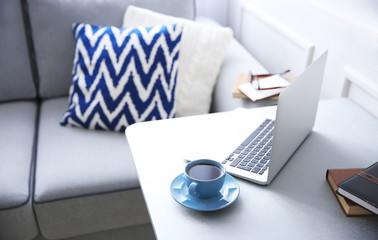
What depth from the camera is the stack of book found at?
2.55ft

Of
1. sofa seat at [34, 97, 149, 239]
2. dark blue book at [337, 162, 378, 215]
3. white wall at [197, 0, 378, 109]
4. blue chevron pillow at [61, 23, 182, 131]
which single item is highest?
white wall at [197, 0, 378, 109]

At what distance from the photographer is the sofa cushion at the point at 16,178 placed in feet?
4.17

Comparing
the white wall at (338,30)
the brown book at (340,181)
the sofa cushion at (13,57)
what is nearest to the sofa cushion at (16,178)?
the sofa cushion at (13,57)

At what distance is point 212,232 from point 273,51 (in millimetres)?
1224

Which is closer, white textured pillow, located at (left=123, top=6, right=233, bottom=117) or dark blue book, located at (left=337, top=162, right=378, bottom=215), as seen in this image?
dark blue book, located at (left=337, top=162, right=378, bottom=215)

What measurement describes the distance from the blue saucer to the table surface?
0.05ft

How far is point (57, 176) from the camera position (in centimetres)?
132

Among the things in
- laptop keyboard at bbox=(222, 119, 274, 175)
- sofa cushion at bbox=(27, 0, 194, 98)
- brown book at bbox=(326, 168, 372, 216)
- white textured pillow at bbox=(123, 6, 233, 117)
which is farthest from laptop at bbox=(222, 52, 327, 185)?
sofa cushion at bbox=(27, 0, 194, 98)

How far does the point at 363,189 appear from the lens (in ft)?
2.62

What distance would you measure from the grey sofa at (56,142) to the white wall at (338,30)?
268mm

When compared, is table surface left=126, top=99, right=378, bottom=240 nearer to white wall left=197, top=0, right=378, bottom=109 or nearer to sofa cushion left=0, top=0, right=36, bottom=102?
white wall left=197, top=0, right=378, bottom=109

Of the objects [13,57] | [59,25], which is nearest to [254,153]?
[59,25]

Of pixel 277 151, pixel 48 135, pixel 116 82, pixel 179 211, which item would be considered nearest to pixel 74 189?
pixel 48 135

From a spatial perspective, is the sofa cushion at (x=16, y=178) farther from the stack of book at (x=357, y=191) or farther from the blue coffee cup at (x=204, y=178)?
the stack of book at (x=357, y=191)
